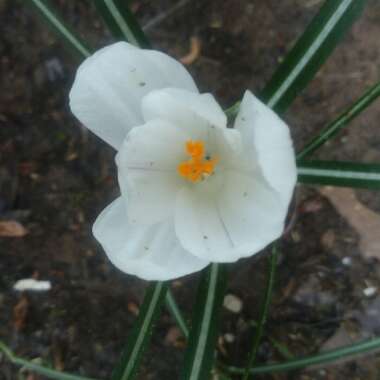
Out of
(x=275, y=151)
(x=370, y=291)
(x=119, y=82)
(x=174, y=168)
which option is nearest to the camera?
(x=275, y=151)

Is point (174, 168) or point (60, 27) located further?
point (60, 27)

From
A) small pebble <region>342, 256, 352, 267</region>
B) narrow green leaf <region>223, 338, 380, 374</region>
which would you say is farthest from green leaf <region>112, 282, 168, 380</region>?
small pebble <region>342, 256, 352, 267</region>

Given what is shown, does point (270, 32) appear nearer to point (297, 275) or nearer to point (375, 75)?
point (375, 75)

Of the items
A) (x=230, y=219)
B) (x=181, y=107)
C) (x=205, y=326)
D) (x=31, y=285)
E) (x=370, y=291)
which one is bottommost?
(x=370, y=291)

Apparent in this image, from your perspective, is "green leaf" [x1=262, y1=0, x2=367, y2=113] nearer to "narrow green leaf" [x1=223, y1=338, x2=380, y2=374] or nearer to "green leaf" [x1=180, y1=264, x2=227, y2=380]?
"green leaf" [x1=180, y1=264, x2=227, y2=380]

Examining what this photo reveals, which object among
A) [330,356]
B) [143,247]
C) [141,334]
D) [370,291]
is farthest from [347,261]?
[143,247]

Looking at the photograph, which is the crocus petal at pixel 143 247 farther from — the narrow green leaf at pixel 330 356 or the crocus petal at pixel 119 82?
the narrow green leaf at pixel 330 356

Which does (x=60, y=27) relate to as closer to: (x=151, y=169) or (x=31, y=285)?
(x=151, y=169)
